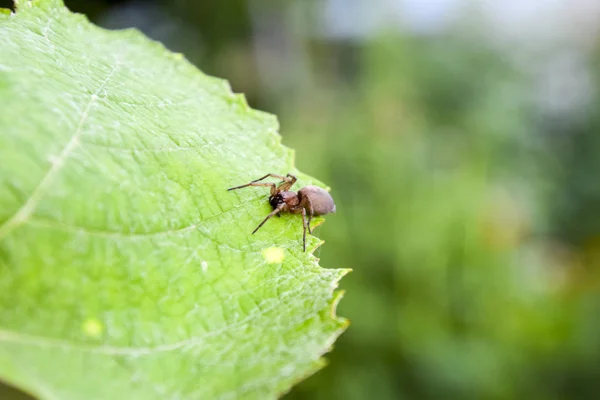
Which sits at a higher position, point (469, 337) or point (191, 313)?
point (191, 313)

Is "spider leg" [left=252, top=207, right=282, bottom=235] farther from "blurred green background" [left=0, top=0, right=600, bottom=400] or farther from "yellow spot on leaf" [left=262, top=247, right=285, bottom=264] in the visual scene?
"blurred green background" [left=0, top=0, right=600, bottom=400]

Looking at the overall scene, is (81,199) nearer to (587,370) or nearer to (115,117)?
(115,117)

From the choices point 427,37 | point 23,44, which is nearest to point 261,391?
point 23,44

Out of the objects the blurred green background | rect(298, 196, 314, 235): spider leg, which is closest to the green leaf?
rect(298, 196, 314, 235): spider leg

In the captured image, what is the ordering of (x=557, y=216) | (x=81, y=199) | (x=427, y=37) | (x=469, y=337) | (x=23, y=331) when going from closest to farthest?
(x=23, y=331)
(x=81, y=199)
(x=469, y=337)
(x=557, y=216)
(x=427, y=37)

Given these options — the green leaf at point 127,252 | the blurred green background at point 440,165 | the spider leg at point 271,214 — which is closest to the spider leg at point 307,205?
the spider leg at point 271,214

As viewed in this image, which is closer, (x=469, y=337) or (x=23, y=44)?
(x=23, y=44)

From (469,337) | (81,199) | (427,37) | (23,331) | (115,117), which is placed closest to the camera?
(23,331)
